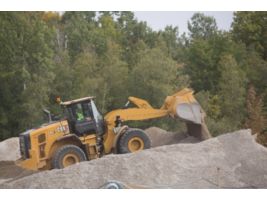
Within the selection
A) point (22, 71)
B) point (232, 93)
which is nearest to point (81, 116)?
point (22, 71)

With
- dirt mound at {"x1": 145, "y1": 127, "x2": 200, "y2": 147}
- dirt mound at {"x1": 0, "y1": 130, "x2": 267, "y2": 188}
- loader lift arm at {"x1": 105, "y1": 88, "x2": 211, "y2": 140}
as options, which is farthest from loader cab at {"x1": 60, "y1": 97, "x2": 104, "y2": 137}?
dirt mound at {"x1": 145, "y1": 127, "x2": 200, "y2": 147}

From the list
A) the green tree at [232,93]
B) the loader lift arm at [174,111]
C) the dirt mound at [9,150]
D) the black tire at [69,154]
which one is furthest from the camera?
the green tree at [232,93]

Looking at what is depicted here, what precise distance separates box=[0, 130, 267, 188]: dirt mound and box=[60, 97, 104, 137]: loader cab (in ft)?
5.48

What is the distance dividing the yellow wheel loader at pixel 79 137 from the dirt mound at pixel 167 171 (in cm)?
119

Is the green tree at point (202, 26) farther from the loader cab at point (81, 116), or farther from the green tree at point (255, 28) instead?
the loader cab at point (81, 116)

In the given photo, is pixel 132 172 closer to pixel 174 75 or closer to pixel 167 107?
pixel 167 107

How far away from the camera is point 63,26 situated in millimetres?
25031

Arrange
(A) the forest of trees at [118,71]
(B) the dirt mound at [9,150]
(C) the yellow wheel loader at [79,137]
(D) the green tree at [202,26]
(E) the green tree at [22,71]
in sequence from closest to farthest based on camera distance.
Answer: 1. (C) the yellow wheel loader at [79,137]
2. (B) the dirt mound at [9,150]
3. (E) the green tree at [22,71]
4. (A) the forest of trees at [118,71]
5. (D) the green tree at [202,26]

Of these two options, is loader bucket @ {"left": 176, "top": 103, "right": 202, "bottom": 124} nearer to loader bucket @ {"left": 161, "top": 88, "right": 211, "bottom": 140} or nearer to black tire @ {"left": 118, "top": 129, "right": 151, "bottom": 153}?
loader bucket @ {"left": 161, "top": 88, "right": 211, "bottom": 140}

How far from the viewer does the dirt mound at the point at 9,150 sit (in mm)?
16484

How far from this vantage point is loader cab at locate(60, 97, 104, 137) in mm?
11633

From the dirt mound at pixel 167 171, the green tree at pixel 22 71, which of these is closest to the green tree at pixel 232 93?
the green tree at pixel 22 71

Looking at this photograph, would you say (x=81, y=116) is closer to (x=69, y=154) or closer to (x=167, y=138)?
(x=69, y=154)

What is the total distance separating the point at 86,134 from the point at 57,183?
2.30 m
